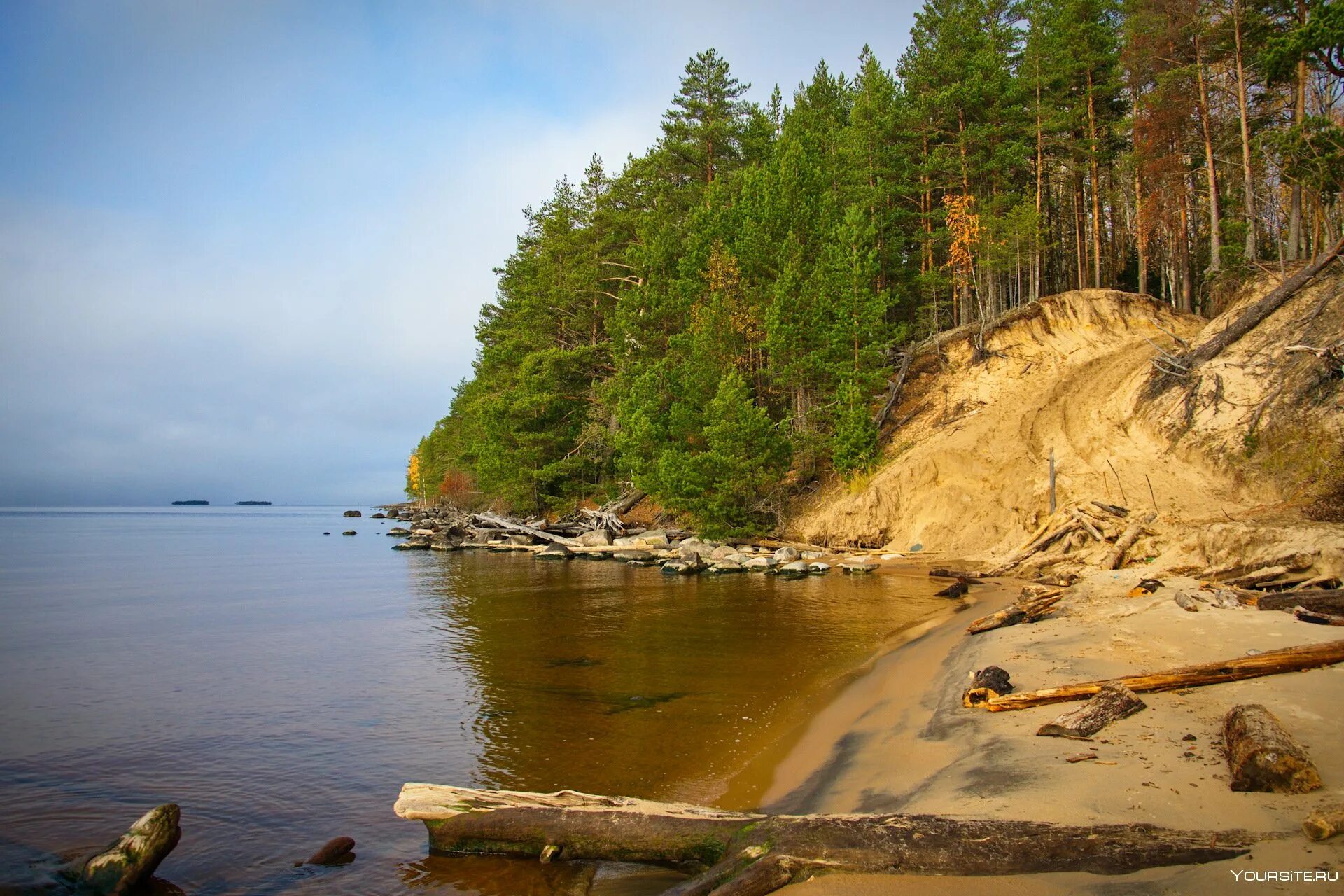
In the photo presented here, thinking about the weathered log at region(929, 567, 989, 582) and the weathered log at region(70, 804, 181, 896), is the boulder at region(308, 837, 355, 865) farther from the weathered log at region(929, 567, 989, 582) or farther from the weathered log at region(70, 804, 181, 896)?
the weathered log at region(929, 567, 989, 582)

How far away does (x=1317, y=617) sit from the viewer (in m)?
9.06

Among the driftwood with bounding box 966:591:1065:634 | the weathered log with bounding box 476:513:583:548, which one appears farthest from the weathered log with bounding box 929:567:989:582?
the weathered log with bounding box 476:513:583:548

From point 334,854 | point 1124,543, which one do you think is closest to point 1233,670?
point 334,854

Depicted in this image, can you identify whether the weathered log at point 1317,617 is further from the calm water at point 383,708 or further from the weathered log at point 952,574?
the weathered log at point 952,574

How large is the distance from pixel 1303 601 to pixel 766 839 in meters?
9.97

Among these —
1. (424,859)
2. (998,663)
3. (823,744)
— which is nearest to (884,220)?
(998,663)

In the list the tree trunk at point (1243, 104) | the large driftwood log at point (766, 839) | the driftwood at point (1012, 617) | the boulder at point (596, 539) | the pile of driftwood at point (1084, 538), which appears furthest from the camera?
the boulder at point (596, 539)

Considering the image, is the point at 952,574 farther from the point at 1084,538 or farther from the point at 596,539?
the point at 596,539

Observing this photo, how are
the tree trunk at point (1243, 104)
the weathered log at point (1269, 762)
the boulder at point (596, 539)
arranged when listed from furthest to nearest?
1. the boulder at point (596, 539)
2. the tree trunk at point (1243, 104)
3. the weathered log at point (1269, 762)

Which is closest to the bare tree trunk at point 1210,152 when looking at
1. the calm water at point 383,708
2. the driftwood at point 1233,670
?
the calm water at point 383,708

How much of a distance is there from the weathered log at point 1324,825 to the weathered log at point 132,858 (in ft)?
27.5

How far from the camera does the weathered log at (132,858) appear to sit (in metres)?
5.61

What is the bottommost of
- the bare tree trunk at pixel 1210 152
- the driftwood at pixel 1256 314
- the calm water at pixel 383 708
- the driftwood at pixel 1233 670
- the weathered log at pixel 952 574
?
the calm water at pixel 383 708

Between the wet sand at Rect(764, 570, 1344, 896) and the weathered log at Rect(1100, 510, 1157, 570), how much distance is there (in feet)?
22.0
